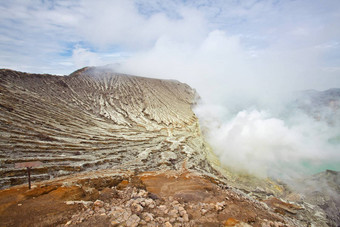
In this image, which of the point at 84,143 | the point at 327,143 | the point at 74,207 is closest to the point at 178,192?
the point at 74,207

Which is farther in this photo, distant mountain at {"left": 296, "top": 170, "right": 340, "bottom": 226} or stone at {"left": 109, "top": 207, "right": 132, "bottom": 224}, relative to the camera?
distant mountain at {"left": 296, "top": 170, "right": 340, "bottom": 226}

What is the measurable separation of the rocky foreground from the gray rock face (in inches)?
3.6

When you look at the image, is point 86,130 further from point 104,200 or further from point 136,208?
point 136,208

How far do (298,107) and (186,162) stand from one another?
83436 mm

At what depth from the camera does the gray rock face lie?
1265 cm

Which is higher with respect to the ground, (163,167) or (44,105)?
(44,105)

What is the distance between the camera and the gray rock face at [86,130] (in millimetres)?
12648

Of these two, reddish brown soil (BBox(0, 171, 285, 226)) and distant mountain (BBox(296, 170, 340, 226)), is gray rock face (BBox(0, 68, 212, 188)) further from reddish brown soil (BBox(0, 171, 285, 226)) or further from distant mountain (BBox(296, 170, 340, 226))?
distant mountain (BBox(296, 170, 340, 226))

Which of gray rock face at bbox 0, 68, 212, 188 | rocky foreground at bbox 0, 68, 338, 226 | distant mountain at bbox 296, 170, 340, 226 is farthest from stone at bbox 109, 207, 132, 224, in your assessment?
distant mountain at bbox 296, 170, 340, 226

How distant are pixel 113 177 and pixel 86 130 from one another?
1217 centimetres

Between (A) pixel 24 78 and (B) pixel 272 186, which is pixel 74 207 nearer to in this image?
(B) pixel 272 186

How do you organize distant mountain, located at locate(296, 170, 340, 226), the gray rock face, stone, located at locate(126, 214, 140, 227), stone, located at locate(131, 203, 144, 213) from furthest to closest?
distant mountain, located at locate(296, 170, 340, 226) → the gray rock face → stone, located at locate(131, 203, 144, 213) → stone, located at locate(126, 214, 140, 227)

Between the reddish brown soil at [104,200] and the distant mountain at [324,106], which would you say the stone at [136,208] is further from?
the distant mountain at [324,106]

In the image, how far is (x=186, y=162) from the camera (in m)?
16.6
